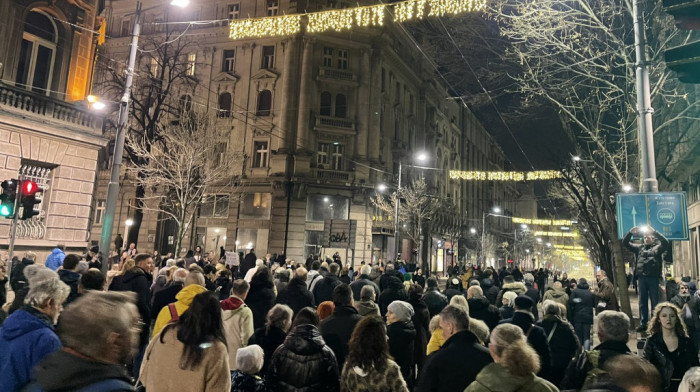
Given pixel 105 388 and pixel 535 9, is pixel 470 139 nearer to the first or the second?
pixel 535 9

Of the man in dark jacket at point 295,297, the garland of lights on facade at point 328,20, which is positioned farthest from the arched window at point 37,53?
the man in dark jacket at point 295,297

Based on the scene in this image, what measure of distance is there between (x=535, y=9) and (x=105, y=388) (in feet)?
39.5

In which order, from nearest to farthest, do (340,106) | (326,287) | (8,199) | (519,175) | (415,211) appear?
(326,287) < (8,199) < (519,175) < (340,106) < (415,211)

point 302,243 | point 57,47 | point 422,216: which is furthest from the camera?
point 422,216

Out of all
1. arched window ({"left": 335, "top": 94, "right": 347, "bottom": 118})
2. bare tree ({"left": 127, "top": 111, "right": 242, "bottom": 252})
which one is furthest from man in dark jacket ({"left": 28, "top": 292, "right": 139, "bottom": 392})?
arched window ({"left": 335, "top": 94, "right": 347, "bottom": 118})

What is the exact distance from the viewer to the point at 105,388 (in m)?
1.92

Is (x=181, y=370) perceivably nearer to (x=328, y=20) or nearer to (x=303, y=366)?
(x=303, y=366)

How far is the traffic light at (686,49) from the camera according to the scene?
312 cm

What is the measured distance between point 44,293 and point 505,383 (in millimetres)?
3674

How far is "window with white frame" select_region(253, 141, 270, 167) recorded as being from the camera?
35.4 meters

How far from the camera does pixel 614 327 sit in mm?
4359

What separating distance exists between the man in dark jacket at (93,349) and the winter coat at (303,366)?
196 centimetres

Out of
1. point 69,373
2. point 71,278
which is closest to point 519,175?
point 71,278

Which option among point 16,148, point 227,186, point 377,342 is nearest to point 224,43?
point 227,186
